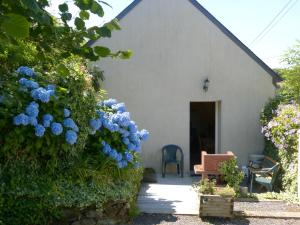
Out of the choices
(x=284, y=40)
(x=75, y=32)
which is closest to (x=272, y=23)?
(x=284, y=40)

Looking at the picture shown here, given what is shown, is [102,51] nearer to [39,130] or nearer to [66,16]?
[66,16]

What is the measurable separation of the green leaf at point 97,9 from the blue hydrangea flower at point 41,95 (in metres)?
3.48

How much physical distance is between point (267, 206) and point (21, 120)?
5040 mm

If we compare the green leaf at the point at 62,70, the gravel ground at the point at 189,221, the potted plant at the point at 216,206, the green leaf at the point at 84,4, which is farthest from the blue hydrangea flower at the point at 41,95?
the green leaf at the point at 84,4

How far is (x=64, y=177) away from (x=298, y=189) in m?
4.92

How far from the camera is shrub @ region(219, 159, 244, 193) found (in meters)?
8.61

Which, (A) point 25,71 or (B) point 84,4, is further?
(A) point 25,71

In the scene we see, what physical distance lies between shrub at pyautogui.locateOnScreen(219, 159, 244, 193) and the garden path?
769 millimetres

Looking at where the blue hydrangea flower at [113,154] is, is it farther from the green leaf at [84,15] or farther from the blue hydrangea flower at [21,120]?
the green leaf at [84,15]

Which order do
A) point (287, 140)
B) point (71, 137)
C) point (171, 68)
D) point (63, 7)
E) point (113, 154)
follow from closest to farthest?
point (63, 7), point (71, 137), point (113, 154), point (287, 140), point (171, 68)

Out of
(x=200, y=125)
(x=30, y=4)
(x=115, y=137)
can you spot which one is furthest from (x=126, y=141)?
(x=200, y=125)

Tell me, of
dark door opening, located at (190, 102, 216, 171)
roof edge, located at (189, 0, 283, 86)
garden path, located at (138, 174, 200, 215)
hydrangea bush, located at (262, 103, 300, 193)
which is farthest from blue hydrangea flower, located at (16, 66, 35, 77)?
dark door opening, located at (190, 102, 216, 171)

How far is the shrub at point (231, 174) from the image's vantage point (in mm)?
8609

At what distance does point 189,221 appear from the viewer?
672cm
